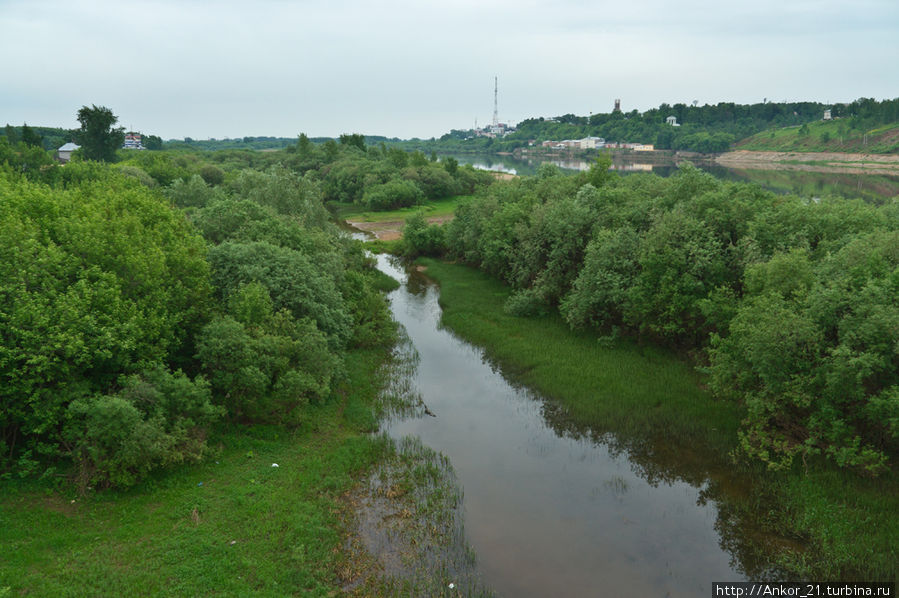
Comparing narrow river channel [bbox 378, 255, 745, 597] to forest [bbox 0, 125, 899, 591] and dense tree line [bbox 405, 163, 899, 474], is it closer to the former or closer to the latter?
forest [bbox 0, 125, 899, 591]

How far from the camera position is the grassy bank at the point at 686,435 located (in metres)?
17.5

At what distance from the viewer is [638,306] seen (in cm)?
3253

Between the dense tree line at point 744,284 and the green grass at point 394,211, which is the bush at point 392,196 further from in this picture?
the dense tree line at point 744,284

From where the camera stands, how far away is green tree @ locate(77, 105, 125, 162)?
88.8 meters

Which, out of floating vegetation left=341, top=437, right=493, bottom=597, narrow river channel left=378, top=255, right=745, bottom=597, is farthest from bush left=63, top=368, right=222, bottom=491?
narrow river channel left=378, top=255, right=745, bottom=597

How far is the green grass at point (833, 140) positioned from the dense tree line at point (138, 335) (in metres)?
176

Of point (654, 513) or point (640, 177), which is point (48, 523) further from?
point (640, 177)

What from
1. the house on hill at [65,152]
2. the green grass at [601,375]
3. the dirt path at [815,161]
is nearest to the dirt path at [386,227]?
the green grass at [601,375]

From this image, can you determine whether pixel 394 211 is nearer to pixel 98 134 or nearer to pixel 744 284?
pixel 98 134

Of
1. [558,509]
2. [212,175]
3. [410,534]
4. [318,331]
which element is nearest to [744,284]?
[558,509]

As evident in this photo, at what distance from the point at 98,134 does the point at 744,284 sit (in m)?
102

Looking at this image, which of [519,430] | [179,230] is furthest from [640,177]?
[179,230]

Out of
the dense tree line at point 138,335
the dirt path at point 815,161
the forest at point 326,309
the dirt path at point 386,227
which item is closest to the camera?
the dense tree line at point 138,335

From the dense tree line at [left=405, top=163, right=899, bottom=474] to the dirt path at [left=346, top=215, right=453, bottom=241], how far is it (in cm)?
2093
